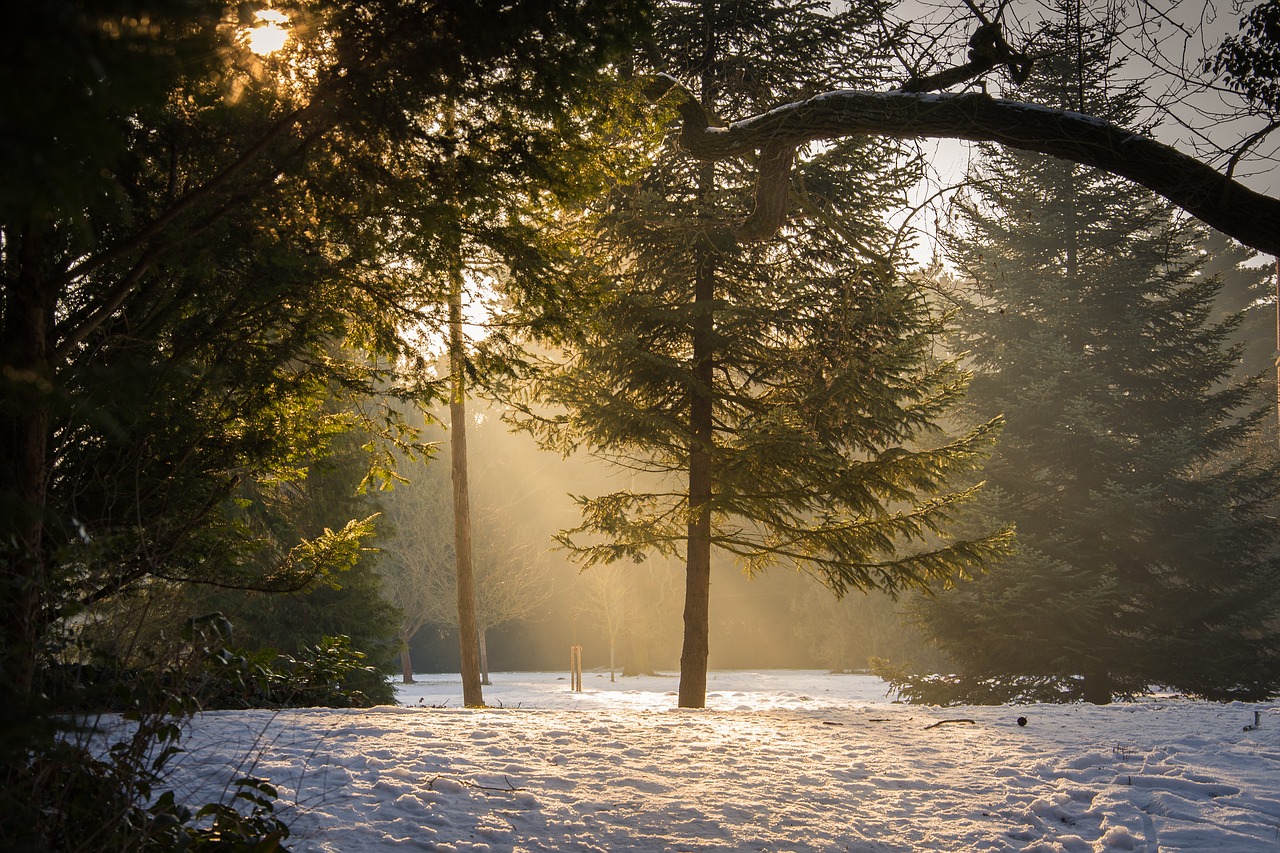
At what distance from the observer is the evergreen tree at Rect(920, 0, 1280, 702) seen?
15281 mm

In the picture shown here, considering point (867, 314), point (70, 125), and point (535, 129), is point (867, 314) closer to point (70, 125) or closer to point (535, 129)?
point (535, 129)

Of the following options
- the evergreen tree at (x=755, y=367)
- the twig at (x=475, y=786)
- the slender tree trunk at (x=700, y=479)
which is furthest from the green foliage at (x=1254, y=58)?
the slender tree trunk at (x=700, y=479)

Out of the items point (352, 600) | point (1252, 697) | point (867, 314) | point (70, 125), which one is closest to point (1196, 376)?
point (1252, 697)

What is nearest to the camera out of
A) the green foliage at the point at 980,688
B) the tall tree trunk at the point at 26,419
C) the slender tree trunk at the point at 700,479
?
the tall tree trunk at the point at 26,419

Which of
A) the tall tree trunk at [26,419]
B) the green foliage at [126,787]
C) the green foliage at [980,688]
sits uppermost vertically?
the tall tree trunk at [26,419]

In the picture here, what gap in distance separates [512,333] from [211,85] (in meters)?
2.04

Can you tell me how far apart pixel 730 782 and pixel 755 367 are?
20.2 feet

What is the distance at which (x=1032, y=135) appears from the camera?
15.3 ft

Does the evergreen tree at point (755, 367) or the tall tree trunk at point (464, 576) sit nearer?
the evergreen tree at point (755, 367)

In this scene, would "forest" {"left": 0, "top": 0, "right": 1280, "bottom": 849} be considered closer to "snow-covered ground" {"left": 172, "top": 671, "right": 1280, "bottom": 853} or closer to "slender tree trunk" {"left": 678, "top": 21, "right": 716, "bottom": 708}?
"slender tree trunk" {"left": 678, "top": 21, "right": 716, "bottom": 708}

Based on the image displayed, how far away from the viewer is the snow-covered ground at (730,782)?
13.5 ft

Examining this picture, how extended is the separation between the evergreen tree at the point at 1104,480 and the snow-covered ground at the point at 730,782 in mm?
7667

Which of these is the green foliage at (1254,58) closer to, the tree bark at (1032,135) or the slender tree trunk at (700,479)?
the tree bark at (1032,135)

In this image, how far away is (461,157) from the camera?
142 inches
